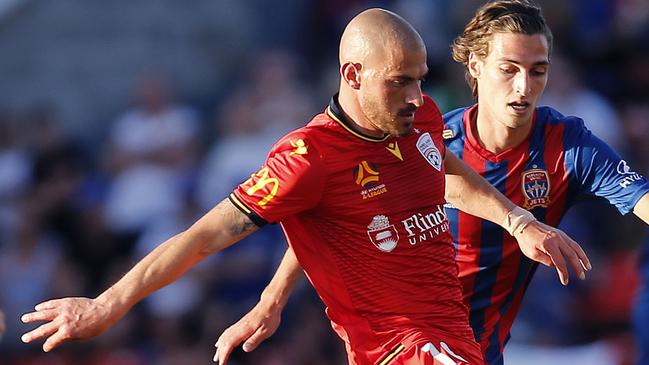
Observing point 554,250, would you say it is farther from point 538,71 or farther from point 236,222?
point 236,222

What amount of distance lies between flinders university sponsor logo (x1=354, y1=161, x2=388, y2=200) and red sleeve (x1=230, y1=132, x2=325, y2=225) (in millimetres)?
208

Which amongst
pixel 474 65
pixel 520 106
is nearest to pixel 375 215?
pixel 520 106

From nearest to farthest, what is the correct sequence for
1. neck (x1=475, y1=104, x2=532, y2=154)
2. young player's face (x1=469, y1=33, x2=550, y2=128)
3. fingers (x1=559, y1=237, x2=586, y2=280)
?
fingers (x1=559, y1=237, x2=586, y2=280) → young player's face (x1=469, y1=33, x2=550, y2=128) → neck (x1=475, y1=104, x2=532, y2=154)

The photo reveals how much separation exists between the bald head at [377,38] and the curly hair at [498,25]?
1000 millimetres

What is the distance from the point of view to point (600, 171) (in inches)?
269

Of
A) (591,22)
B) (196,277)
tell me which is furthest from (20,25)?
(591,22)

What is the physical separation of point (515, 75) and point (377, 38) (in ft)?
3.58

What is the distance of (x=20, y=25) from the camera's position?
561 inches

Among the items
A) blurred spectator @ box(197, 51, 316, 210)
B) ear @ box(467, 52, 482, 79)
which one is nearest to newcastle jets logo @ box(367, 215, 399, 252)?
ear @ box(467, 52, 482, 79)

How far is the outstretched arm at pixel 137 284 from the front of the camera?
5.44m

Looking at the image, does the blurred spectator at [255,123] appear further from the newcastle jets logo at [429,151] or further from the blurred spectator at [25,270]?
the newcastle jets logo at [429,151]

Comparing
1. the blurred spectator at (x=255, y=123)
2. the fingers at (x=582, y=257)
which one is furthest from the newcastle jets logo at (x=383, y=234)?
the blurred spectator at (x=255, y=123)

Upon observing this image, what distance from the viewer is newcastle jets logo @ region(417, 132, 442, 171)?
250 inches

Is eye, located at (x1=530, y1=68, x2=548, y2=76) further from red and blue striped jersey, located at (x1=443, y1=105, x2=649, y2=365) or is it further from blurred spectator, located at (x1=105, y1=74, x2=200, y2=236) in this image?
blurred spectator, located at (x1=105, y1=74, x2=200, y2=236)
